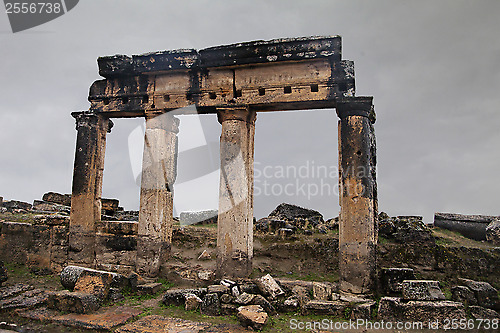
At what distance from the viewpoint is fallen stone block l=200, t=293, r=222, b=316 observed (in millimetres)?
6574

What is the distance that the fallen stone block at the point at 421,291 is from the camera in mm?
6234

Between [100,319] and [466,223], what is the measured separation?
10789 millimetres

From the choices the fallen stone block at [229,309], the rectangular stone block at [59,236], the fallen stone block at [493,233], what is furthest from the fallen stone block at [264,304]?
the fallen stone block at [493,233]

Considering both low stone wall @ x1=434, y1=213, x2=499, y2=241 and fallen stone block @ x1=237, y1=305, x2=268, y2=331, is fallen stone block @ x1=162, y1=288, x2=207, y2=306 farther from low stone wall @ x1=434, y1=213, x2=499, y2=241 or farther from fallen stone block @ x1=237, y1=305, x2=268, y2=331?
low stone wall @ x1=434, y1=213, x2=499, y2=241

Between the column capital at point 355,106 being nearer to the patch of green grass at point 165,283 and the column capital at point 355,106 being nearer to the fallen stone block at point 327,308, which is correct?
the fallen stone block at point 327,308

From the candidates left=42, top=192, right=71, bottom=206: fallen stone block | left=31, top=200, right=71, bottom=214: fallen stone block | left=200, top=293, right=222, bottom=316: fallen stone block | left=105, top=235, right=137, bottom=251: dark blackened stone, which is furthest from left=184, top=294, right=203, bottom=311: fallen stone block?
left=42, top=192, right=71, bottom=206: fallen stone block

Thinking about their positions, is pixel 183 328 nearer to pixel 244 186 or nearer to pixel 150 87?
pixel 244 186

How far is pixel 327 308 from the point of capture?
21.3ft

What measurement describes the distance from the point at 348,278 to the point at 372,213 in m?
1.47

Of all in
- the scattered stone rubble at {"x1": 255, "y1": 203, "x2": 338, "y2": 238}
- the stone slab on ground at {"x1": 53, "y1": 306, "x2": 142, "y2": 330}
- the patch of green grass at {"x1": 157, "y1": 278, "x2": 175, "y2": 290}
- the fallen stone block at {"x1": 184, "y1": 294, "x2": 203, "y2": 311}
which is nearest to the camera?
the stone slab on ground at {"x1": 53, "y1": 306, "x2": 142, "y2": 330}

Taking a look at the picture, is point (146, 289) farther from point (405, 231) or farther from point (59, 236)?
point (405, 231)

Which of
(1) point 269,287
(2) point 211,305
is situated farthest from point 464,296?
(2) point 211,305

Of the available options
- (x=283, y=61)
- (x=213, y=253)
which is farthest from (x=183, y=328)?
(x=283, y=61)

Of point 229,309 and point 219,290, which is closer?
point 229,309
